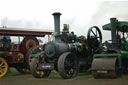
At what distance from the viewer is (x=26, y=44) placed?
11.0m

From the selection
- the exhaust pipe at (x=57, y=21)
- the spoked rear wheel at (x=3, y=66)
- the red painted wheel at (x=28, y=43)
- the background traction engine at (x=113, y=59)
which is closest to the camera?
the background traction engine at (x=113, y=59)

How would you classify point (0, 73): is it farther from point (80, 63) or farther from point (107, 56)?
point (107, 56)

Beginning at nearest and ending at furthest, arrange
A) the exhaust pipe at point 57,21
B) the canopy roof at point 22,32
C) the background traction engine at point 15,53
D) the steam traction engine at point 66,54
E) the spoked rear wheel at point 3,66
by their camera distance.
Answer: the steam traction engine at point 66,54
the exhaust pipe at point 57,21
the spoked rear wheel at point 3,66
the background traction engine at point 15,53
the canopy roof at point 22,32

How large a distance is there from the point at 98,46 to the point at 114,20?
1.31 metres

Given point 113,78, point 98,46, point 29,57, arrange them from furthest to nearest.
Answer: point 29,57
point 98,46
point 113,78

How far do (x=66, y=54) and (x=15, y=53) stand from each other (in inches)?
132

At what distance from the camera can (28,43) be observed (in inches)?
438

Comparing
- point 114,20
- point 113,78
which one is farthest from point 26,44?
point 113,78

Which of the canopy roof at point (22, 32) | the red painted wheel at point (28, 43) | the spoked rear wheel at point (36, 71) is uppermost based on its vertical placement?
the canopy roof at point (22, 32)

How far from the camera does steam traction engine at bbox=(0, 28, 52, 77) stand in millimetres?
9859

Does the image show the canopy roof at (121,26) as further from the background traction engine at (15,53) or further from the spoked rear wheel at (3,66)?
the spoked rear wheel at (3,66)

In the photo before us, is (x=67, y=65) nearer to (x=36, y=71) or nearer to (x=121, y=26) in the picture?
(x=36, y=71)

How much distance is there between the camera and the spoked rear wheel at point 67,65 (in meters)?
7.35

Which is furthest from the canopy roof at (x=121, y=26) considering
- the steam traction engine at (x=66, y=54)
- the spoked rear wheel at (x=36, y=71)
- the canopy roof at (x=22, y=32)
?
the canopy roof at (x=22, y=32)
